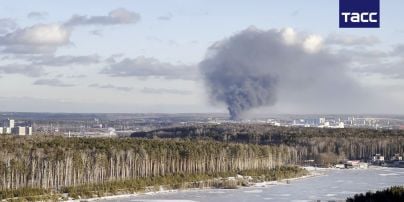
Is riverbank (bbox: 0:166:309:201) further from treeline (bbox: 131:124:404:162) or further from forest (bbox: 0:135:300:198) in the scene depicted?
treeline (bbox: 131:124:404:162)

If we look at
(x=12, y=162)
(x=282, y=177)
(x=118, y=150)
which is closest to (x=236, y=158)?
(x=282, y=177)

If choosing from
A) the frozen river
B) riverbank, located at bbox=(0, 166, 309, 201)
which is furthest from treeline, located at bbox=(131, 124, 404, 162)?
the frozen river

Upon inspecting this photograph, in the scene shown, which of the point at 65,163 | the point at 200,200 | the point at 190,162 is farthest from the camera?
the point at 190,162

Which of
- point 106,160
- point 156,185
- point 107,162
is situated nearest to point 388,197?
point 156,185

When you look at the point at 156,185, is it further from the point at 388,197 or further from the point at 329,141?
the point at 329,141

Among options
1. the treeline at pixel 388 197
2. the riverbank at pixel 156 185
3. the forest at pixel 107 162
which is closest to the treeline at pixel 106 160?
the forest at pixel 107 162

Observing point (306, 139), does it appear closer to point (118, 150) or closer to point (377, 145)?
point (377, 145)

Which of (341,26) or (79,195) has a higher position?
(341,26)
